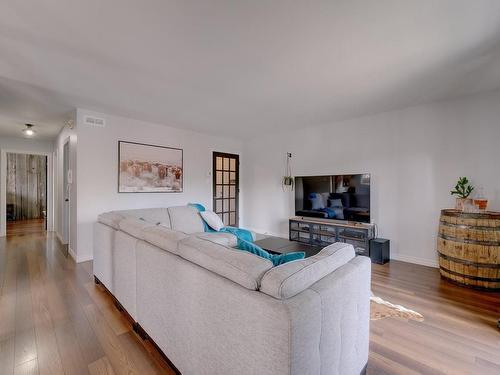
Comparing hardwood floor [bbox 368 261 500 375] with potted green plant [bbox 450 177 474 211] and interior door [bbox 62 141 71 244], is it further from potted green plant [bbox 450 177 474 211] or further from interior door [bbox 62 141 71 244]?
interior door [bbox 62 141 71 244]

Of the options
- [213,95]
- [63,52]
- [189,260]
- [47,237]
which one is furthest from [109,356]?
[47,237]

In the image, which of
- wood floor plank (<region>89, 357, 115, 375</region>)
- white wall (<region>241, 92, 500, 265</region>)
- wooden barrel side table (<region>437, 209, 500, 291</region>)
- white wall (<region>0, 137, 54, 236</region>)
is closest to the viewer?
wood floor plank (<region>89, 357, 115, 375</region>)

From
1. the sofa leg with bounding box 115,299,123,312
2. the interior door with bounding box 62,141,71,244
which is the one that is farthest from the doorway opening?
the sofa leg with bounding box 115,299,123,312

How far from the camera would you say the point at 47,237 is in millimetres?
5176

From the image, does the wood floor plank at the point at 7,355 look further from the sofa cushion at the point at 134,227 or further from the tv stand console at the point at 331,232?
the tv stand console at the point at 331,232

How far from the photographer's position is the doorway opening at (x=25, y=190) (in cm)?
700

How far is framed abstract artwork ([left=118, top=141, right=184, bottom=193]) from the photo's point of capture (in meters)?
4.00

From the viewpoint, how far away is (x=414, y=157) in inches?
139

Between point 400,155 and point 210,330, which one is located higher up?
point 400,155

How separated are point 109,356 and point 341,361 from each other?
1.48m

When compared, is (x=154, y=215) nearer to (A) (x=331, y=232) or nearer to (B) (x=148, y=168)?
(B) (x=148, y=168)

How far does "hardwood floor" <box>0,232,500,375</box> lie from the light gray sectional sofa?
0.85 ft

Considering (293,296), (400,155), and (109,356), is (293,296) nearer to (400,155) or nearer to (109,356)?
(109,356)

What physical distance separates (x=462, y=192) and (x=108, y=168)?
5.09 m
